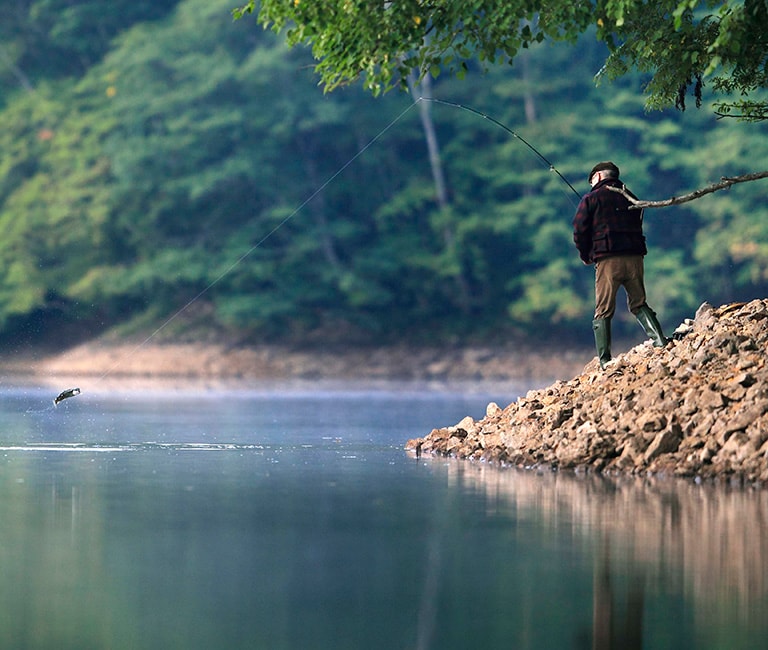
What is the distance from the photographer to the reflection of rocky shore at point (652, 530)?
6.25m

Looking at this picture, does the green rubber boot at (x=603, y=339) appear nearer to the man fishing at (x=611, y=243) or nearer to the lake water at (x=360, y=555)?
the man fishing at (x=611, y=243)

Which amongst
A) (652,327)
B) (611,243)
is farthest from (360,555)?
A: (611,243)

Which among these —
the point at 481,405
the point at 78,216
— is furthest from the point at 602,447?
the point at 78,216

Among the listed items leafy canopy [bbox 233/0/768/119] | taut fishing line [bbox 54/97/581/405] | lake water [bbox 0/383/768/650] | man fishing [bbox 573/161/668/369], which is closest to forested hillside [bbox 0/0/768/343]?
taut fishing line [bbox 54/97/581/405]

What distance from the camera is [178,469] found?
1195cm

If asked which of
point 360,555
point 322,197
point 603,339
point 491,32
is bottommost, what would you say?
point 360,555

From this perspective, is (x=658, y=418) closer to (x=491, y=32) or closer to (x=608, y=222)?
(x=608, y=222)

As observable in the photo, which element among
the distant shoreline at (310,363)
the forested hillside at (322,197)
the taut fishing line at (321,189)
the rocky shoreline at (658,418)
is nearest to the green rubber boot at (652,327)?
the rocky shoreline at (658,418)

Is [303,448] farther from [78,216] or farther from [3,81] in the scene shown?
[3,81]

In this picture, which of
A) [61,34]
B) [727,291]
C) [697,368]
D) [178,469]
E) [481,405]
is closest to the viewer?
[178,469]

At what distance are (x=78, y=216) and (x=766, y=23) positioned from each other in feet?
116

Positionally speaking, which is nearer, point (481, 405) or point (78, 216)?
point (481, 405)

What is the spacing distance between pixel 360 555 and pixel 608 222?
25.9ft

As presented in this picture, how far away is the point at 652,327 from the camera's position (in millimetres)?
14594
